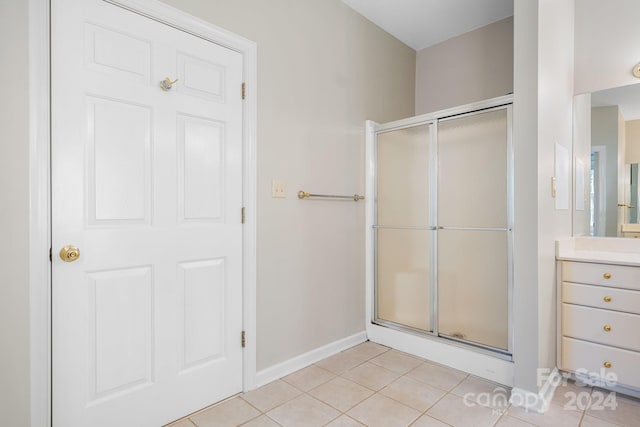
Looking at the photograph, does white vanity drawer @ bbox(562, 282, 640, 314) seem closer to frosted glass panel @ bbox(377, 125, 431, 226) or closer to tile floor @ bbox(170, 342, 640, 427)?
tile floor @ bbox(170, 342, 640, 427)

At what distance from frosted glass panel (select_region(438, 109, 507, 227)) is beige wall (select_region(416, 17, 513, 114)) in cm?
90

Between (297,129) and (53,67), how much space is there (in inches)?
51.7

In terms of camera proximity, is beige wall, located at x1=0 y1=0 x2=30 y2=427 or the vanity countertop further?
the vanity countertop

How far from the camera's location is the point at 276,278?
219 centimetres

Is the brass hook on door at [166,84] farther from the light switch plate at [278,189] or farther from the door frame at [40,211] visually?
the light switch plate at [278,189]

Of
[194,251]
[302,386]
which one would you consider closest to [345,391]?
[302,386]

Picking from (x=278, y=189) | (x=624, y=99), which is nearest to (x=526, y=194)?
(x=624, y=99)

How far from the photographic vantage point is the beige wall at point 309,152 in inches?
83.2

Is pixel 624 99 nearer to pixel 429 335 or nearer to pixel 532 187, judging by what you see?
pixel 532 187

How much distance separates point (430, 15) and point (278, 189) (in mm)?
2004

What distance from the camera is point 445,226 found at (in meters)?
2.45

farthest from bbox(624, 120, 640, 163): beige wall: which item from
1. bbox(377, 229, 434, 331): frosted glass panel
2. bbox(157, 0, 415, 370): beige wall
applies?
bbox(157, 0, 415, 370): beige wall

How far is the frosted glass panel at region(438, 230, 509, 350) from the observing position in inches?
86.8

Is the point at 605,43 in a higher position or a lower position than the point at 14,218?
higher
